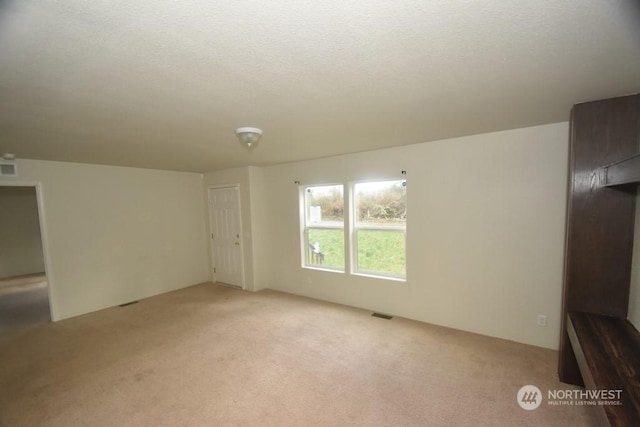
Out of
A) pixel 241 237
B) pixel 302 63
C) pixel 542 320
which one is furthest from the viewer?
pixel 241 237

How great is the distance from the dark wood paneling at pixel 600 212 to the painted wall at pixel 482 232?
2.04ft

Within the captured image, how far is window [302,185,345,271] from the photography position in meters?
4.25

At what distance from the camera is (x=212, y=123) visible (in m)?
2.36

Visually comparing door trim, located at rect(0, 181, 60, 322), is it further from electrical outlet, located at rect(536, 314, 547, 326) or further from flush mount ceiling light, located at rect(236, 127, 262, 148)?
electrical outlet, located at rect(536, 314, 547, 326)

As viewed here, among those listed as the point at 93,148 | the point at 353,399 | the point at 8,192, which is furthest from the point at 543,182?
the point at 8,192

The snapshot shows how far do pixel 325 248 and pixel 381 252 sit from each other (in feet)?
3.27

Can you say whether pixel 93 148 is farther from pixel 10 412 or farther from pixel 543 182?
pixel 543 182

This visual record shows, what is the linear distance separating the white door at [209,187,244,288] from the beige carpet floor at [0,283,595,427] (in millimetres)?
1518

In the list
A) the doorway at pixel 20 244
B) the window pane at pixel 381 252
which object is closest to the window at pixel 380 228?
the window pane at pixel 381 252

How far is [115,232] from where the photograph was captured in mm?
4418

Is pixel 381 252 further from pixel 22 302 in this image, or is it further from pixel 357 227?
pixel 22 302

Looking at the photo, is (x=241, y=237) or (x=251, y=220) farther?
(x=241, y=237)

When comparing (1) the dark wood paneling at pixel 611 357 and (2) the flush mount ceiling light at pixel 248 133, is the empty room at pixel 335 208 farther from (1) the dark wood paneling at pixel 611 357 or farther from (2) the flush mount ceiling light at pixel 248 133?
(2) the flush mount ceiling light at pixel 248 133

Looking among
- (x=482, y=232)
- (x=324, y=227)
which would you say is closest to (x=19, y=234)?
(x=324, y=227)
